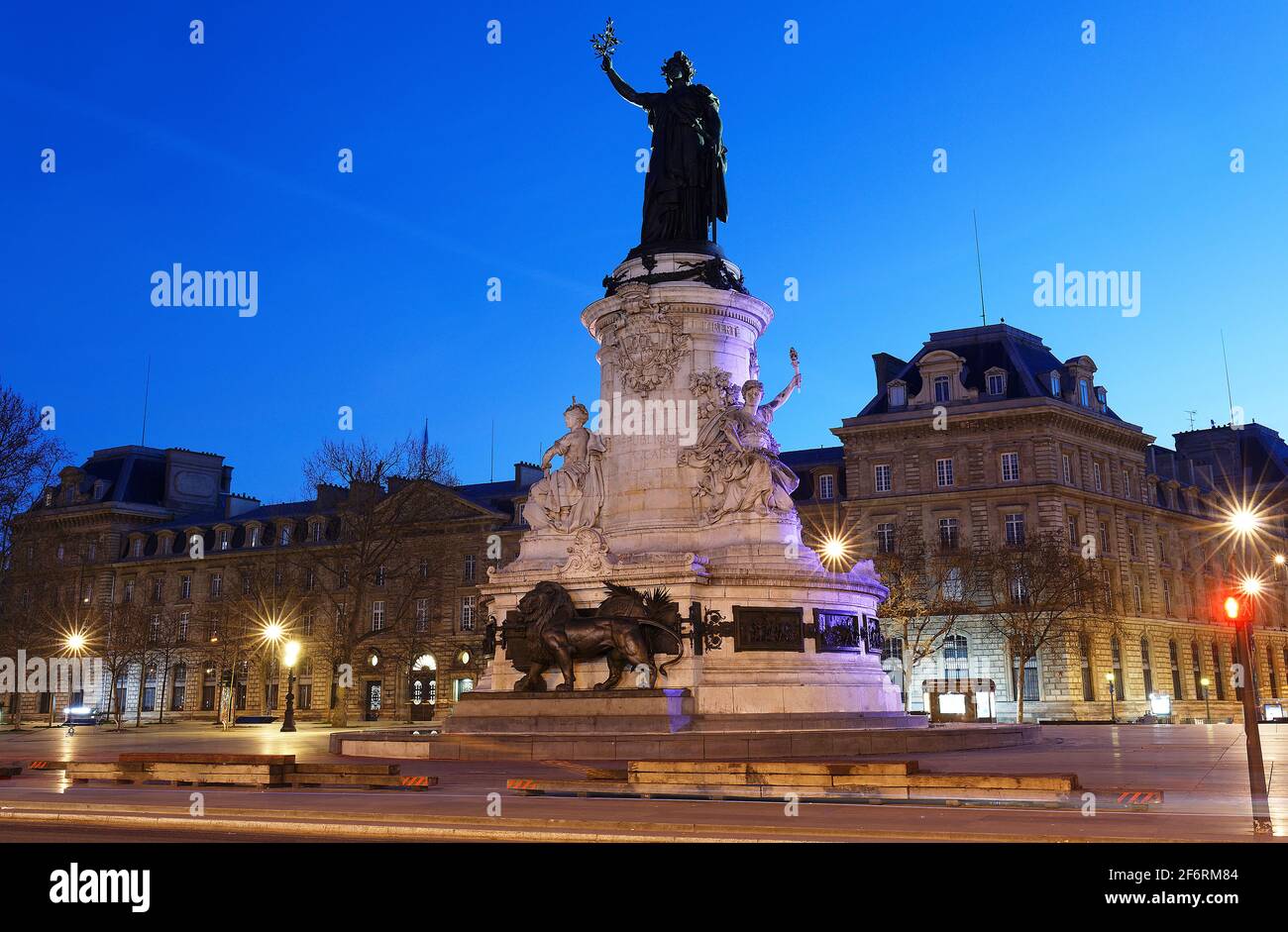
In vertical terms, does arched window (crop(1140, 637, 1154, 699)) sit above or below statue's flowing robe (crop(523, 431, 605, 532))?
below

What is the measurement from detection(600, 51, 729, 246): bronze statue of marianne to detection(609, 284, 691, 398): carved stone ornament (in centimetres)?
239

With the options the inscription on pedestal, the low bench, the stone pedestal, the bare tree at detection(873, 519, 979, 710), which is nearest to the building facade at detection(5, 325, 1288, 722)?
the bare tree at detection(873, 519, 979, 710)

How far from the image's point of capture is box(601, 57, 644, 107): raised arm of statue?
1152 inches

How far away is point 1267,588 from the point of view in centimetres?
8706

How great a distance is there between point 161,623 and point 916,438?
167ft

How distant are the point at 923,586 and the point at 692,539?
41.2 meters

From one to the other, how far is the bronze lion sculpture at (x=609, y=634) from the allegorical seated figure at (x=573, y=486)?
3.05 metres

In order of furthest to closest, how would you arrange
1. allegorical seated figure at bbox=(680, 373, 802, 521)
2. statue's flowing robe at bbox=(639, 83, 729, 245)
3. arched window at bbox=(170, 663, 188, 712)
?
arched window at bbox=(170, 663, 188, 712)
statue's flowing robe at bbox=(639, 83, 729, 245)
allegorical seated figure at bbox=(680, 373, 802, 521)

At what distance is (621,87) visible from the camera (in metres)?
29.6

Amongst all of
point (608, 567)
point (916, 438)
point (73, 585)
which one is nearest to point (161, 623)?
point (73, 585)

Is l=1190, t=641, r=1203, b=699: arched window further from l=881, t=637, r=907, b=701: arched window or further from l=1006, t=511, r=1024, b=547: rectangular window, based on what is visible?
l=881, t=637, r=907, b=701: arched window

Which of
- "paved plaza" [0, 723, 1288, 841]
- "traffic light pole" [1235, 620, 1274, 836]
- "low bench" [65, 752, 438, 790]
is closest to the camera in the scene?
"paved plaza" [0, 723, 1288, 841]

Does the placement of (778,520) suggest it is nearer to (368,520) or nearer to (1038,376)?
(368,520)

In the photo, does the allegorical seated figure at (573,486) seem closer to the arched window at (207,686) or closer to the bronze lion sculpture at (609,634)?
the bronze lion sculpture at (609,634)
